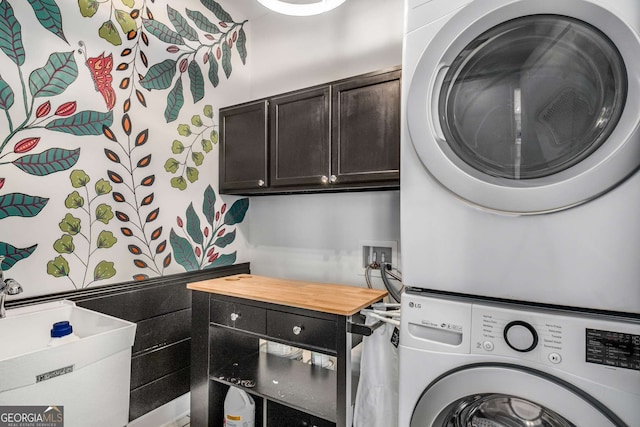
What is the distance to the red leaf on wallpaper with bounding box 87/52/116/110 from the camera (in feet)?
5.08

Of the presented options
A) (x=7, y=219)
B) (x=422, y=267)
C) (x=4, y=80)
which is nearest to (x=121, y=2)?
(x=4, y=80)

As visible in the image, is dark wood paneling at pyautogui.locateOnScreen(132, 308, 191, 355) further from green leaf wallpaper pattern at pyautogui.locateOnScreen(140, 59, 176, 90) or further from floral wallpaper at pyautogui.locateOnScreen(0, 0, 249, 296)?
green leaf wallpaper pattern at pyautogui.locateOnScreen(140, 59, 176, 90)

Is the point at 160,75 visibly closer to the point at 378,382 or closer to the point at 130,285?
the point at 130,285

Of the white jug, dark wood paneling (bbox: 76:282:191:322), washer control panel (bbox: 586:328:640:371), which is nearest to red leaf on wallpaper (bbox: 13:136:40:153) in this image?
dark wood paneling (bbox: 76:282:191:322)

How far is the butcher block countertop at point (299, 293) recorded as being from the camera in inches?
54.2

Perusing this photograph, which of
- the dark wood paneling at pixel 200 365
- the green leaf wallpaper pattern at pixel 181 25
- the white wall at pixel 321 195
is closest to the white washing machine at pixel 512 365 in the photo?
the white wall at pixel 321 195

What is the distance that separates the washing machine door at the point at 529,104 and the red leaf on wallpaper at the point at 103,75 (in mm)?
1522

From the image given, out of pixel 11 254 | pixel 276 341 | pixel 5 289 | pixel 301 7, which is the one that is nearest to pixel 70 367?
pixel 5 289

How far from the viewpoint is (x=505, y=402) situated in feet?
2.86

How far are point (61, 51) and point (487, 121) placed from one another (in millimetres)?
1821

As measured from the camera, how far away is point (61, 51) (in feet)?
4.70

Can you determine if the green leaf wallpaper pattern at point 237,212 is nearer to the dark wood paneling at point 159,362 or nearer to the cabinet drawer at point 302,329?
the dark wood paneling at point 159,362

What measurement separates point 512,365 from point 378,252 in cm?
108

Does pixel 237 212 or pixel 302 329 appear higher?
pixel 237 212
